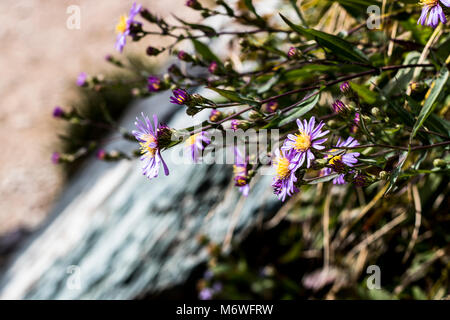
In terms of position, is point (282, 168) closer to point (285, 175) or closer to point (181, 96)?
point (285, 175)

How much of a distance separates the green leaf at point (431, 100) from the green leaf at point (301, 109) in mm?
185

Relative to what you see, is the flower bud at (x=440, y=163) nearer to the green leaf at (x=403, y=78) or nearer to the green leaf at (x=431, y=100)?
the green leaf at (x=431, y=100)

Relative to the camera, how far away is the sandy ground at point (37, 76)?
336 cm

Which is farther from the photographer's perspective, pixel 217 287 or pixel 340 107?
pixel 217 287

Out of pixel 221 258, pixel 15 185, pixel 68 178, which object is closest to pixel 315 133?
pixel 221 258

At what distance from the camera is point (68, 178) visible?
326 centimetres

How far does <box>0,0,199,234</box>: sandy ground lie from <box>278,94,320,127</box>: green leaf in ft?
8.77

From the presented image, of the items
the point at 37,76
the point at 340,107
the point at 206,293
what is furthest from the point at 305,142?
the point at 37,76

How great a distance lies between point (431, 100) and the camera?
2.59ft

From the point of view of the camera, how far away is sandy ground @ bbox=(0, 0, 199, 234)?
11.0 ft

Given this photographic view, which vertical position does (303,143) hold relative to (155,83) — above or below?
below

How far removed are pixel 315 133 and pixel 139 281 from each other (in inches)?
41.6

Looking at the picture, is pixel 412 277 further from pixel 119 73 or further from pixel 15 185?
pixel 15 185

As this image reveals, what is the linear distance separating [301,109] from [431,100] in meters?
0.23
